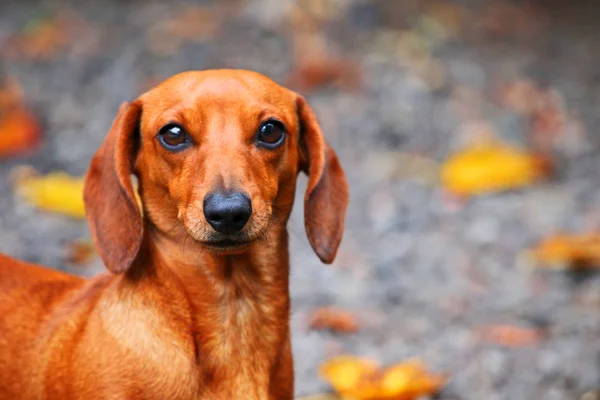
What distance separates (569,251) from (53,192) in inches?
137

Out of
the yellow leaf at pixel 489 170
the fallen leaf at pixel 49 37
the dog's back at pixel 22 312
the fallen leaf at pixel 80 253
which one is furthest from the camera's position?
the fallen leaf at pixel 49 37

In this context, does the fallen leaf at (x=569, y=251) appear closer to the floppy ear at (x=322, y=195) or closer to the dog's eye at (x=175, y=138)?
the floppy ear at (x=322, y=195)

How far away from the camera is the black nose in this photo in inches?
126

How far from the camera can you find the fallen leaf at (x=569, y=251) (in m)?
6.48

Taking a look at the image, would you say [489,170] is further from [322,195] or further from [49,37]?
[49,37]

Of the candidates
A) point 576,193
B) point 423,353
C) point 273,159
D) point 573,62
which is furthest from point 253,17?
point 273,159

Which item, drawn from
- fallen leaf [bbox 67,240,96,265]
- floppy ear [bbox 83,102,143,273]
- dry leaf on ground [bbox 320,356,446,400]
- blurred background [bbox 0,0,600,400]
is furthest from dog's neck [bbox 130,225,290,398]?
fallen leaf [bbox 67,240,96,265]

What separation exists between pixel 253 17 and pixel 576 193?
13.0 feet

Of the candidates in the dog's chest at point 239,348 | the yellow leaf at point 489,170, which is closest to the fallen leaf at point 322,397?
the dog's chest at point 239,348

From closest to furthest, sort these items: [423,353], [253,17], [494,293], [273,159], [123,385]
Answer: [123,385]
[273,159]
[423,353]
[494,293]
[253,17]

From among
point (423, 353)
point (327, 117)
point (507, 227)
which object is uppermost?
point (327, 117)

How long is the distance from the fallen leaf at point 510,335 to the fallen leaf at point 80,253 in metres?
2.43

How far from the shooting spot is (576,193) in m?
7.75

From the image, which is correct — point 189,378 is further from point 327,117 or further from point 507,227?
point 327,117
